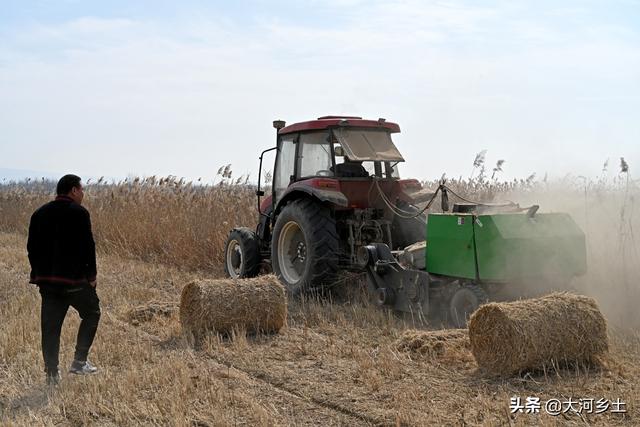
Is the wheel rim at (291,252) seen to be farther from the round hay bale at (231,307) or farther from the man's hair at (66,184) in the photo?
the man's hair at (66,184)

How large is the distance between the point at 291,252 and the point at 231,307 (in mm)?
2418

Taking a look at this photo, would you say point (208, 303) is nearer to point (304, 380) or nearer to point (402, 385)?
point (304, 380)

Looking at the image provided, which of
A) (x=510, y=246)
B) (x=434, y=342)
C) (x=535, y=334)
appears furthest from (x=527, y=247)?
(x=535, y=334)

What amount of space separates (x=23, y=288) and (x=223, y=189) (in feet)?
20.2

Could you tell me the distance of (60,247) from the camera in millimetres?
5371

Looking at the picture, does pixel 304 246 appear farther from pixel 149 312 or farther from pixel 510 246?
pixel 510 246

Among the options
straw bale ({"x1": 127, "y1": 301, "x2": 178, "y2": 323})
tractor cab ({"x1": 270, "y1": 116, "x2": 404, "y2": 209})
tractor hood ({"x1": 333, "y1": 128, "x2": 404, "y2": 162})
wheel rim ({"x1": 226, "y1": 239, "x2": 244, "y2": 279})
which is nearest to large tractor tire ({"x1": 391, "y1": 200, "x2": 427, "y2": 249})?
tractor cab ({"x1": 270, "y1": 116, "x2": 404, "y2": 209})

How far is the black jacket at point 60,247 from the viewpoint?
5363mm

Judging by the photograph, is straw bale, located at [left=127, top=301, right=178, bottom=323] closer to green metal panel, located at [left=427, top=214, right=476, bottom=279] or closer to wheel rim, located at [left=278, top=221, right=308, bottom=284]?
wheel rim, located at [left=278, top=221, right=308, bottom=284]

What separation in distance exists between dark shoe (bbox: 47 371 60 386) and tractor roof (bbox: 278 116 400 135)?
445 cm

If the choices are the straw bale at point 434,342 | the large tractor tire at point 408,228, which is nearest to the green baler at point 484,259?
the straw bale at point 434,342

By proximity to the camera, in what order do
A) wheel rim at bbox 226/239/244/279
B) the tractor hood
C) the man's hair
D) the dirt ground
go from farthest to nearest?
wheel rim at bbox 226/239/244/279
the tractor hood
the man's hair
the dirt ground

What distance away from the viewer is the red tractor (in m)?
8.23

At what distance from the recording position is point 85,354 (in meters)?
5.47
